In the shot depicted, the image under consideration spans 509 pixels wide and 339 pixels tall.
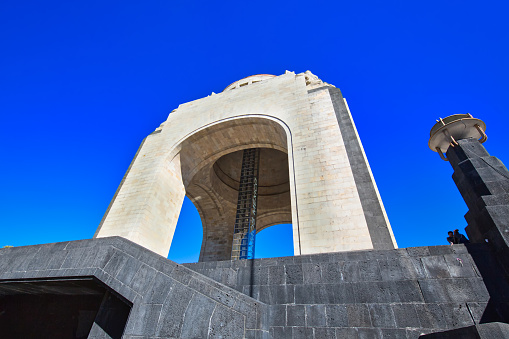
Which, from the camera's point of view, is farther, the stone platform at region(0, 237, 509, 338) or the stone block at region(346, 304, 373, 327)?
the stone block at region(346, 304, 373, 327)

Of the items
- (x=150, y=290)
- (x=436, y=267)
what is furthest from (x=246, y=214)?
(x=436, y=267)

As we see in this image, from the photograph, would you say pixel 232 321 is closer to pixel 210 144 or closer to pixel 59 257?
pixel 59 257

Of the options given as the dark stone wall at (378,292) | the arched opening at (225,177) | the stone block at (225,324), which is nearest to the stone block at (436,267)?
the dark stone wall at (378,292)

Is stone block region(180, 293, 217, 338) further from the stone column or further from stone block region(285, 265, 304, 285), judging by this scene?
the stone column

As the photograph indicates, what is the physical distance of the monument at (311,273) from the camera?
3.41m

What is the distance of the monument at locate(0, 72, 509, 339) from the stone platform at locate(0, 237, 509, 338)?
0.02 m

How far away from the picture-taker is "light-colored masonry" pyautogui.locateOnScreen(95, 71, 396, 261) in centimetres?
589

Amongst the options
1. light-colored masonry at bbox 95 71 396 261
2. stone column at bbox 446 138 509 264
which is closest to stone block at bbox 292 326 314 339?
light-colored masonry at bbox 95 71 396 261

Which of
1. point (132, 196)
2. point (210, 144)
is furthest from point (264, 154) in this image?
point (132, 196)

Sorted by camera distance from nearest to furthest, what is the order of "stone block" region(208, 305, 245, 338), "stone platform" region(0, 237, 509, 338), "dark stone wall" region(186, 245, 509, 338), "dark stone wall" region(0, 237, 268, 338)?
"stone block" region(208, 305, 245, 338) → "dark stone wall" region(0, 237, 268, 338) → "stone platform" region(0, 237, 509, 338) → "dark stone wall" region(186, 245, 509, 338)

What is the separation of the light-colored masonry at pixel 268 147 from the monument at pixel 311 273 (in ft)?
0.15

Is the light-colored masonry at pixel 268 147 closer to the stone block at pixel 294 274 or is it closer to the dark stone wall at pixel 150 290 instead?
the stone block at pixel 294 274

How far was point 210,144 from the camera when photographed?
1096 cm

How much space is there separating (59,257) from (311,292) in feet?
15.4
